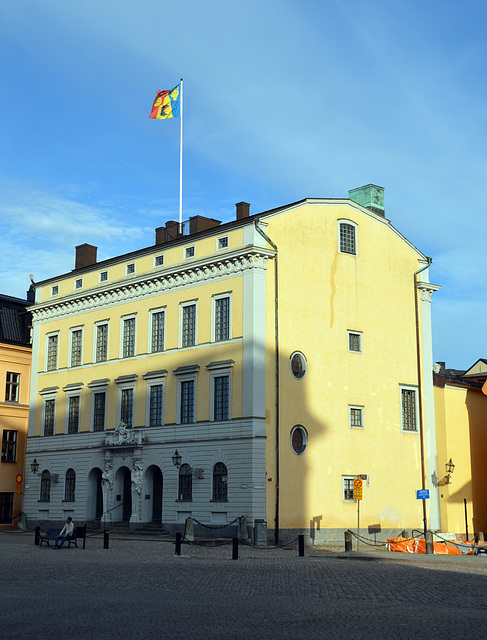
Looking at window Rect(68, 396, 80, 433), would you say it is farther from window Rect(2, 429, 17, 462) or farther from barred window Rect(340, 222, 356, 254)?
barred window Rect(340, 222, 356, 254)

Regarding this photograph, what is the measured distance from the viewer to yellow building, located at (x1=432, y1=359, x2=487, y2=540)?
45219 mm

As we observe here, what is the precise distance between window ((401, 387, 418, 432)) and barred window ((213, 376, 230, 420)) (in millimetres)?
9581

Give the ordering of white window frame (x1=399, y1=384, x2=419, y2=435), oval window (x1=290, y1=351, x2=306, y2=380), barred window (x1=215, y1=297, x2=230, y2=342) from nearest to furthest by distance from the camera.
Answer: oval window (x1=290, y1=351, x2=306, y2=380) < barred window (x1=215, y1=297, x2=230, y2=342) < white window frame (x1=399, y1=384, x2=419, y2=435)

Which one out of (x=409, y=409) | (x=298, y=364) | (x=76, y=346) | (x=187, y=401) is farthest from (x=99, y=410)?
(x=409, y=409)

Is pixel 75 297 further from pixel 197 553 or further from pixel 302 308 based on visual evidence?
pixel 197 553

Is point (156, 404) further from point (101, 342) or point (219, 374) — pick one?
point (101, 342)

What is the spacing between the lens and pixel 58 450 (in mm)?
49000

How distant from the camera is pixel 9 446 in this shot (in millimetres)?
53875

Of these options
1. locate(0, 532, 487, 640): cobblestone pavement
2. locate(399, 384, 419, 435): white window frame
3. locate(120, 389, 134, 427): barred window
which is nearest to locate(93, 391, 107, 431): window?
locate(120, 389, 134, 427): barred window

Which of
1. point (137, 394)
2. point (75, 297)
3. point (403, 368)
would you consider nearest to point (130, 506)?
point (137, 394)

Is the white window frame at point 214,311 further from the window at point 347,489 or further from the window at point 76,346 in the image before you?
the window at point 76,346

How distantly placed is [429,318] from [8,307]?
2703cm

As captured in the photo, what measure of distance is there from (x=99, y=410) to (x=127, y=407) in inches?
99.9

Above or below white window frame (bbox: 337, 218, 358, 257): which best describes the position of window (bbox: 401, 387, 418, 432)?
below
